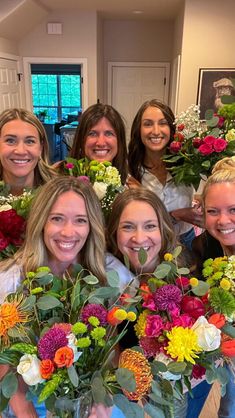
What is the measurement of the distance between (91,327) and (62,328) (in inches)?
2.9

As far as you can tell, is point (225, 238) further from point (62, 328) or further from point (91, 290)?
point (62, 328)

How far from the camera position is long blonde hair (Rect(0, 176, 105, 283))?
4.02ft

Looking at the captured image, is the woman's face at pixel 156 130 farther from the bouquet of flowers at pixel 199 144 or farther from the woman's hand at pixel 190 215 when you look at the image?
the woman's hand at pixel 190 215

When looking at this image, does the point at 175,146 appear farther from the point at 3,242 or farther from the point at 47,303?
the point at 47,303

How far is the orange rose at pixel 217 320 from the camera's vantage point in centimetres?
84

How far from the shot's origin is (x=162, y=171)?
80.1 inches

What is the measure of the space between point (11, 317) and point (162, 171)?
1.45 m

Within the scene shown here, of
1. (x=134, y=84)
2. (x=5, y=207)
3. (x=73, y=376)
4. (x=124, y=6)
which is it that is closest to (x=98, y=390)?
(x=73, y=376)

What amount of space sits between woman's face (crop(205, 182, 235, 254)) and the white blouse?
0.55m

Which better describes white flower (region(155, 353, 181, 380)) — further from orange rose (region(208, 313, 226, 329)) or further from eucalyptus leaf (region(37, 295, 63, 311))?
eucalyptus leaf (region(37, 295, 63, 311))

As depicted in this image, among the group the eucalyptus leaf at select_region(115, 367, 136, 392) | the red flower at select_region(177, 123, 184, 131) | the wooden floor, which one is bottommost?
the wooden floor

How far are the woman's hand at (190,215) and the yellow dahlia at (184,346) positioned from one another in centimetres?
105

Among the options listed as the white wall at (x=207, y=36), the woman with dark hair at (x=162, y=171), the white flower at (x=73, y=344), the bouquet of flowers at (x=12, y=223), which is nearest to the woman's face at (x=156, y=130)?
the woman with dark hair at (x=162, y=171)

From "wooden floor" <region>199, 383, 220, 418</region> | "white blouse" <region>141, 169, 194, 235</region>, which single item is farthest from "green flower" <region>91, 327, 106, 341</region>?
"wooden floor" <region>199, 383, 220, 418</region>
